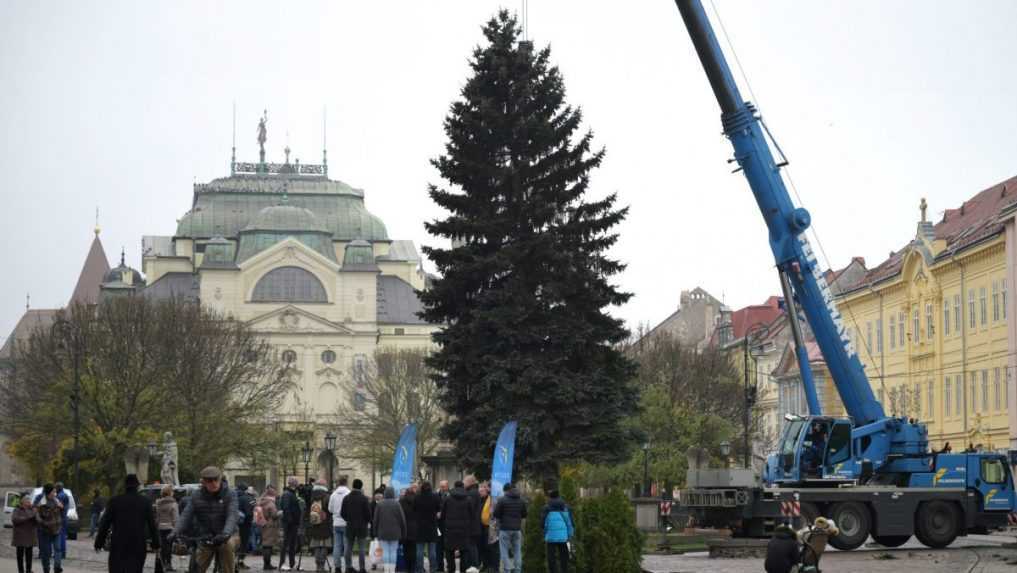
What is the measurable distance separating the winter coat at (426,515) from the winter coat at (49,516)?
5.67 metres

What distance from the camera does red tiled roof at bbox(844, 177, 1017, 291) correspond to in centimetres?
6588

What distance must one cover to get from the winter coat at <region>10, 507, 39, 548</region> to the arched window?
111474 mm

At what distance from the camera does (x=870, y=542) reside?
4050cm

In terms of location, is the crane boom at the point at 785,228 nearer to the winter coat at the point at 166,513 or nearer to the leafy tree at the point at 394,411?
the winter coat at the point at 166,513

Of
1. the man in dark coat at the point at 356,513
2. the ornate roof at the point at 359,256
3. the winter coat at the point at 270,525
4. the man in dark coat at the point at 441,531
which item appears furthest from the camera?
the ornate roof at the point at 359,256

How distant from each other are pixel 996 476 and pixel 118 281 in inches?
4744

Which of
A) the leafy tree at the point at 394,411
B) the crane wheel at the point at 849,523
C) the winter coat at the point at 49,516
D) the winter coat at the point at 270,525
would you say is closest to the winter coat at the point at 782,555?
the winter coat at the point at 49,516

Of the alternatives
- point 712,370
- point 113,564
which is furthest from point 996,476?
point 712,370

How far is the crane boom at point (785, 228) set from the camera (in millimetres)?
34844

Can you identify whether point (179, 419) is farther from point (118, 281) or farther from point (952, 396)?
point (118, 281)

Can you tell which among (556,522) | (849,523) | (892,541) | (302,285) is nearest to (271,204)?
(302,285)

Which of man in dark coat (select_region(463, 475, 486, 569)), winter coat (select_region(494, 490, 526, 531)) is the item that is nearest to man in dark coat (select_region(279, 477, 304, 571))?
man in dark coat (select_region(463, 475, 486, 569))

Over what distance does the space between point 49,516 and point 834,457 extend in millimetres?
15273

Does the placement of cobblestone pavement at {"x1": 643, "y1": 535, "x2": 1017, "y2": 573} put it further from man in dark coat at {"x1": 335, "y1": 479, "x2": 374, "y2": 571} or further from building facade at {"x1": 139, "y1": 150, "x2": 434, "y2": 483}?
building facade at {"x1": 139, "y1": 150, "x2": 434, "y2": 483}
